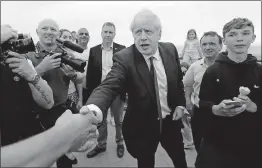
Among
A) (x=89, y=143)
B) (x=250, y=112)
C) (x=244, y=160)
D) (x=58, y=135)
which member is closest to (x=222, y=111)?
(x=250, y=112)

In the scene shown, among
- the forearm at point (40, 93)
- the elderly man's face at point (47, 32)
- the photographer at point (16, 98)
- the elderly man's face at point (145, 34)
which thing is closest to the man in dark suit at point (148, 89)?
the elderly man's face at point (145, 34)

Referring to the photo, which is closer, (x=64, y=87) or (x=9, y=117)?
(x=9, y=117)

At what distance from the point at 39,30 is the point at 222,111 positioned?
1.97m

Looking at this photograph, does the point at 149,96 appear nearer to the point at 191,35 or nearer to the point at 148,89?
the point at 148,89

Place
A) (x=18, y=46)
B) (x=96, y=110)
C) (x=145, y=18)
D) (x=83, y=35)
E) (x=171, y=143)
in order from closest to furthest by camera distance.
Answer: (x=18, y=46) → (x=96, y=110) → (x=145, y=18) → (x=171, y=143) → (x=83, y=35)

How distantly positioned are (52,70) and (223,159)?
5.55ft

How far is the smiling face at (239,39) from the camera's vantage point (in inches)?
73.3

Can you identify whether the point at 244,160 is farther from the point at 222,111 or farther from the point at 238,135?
the point at 222,111

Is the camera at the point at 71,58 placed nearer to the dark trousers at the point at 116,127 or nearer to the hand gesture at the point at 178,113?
the hand gesture at the point at 178,113

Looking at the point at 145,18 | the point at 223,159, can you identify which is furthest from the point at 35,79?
the point at 223,159

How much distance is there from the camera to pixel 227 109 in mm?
1731

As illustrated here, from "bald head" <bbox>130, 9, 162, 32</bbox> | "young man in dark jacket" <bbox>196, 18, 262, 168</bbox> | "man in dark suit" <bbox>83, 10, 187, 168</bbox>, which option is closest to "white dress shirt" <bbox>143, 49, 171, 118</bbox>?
"man in dark suit" <bbox>83, 10, 187, 168</bbox>

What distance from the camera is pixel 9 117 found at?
1579 mm

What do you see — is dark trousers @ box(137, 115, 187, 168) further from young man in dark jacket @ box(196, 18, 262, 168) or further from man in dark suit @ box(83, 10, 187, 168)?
young man in dark jacket @ box(196, 18, 262, 168)
